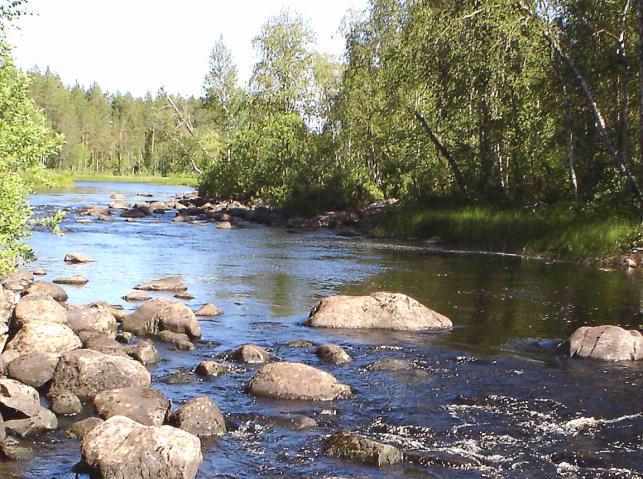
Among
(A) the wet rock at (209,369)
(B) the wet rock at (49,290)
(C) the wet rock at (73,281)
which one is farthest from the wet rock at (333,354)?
(C) the wet rock at (73,281)

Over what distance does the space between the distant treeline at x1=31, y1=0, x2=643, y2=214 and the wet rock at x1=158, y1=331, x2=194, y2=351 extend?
1841cm

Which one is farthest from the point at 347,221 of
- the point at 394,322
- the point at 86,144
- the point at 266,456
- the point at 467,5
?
the point at 86,144

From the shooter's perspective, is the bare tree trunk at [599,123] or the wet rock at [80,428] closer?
the wet rock at [80,428]

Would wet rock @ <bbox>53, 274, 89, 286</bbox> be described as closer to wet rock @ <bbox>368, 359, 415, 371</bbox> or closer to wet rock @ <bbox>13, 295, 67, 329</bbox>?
wet rock @ <bbox>13, 295, 67, 329</bbox>

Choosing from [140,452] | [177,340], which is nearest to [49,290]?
[177,340]

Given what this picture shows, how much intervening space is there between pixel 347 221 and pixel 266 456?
3430 cm

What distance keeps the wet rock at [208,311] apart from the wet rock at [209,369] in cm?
460

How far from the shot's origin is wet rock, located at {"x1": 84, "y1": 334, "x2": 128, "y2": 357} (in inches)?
455

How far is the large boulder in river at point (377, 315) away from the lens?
600 inches

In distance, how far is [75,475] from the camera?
294 inches

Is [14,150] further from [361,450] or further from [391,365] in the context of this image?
[361,450]

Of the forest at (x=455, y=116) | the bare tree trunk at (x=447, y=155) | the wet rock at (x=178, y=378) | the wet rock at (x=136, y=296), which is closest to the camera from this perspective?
the wet rock at (x=178, y=378)

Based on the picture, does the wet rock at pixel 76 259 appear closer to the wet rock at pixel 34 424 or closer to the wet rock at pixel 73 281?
the wet rock at pixel 73 281

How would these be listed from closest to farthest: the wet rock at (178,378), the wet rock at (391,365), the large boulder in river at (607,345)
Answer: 1. the wet rock at (178,378)
2. the wet rock at (391,365)
3. the large boulder in river at (607,345)
